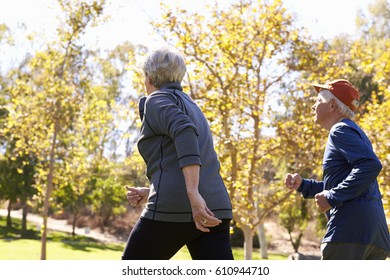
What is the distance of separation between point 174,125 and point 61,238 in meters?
23.0

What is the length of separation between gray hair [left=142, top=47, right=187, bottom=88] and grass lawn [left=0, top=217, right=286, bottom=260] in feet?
48.5

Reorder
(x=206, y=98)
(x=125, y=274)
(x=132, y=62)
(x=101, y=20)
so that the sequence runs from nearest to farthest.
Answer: (x=125, y=274) < (x=206, y=98) < (x=132, y=62) < (x=101, y=20)

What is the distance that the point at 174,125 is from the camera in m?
2.94

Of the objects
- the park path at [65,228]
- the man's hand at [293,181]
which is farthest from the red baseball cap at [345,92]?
the park path at [65,228]

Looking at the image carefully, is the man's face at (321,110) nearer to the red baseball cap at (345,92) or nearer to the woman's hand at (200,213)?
the red baseball cap at (345,92)

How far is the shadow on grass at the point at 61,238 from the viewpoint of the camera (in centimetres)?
2225

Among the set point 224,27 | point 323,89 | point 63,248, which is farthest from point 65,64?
point 323,89

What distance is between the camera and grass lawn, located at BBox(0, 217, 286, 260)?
18156mm

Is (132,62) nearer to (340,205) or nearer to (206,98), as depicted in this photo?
(206,98)

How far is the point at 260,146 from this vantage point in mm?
10664

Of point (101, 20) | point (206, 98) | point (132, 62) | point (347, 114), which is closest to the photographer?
point (347, 114)

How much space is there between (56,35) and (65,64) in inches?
25.5

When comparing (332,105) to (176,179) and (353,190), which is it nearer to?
(353,190)

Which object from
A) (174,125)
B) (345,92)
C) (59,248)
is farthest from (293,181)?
(59,248)
